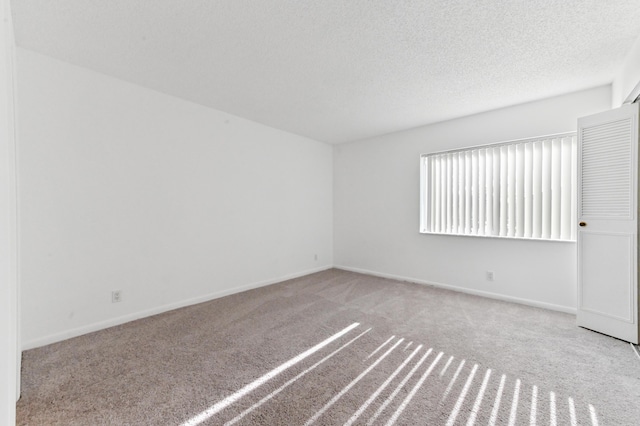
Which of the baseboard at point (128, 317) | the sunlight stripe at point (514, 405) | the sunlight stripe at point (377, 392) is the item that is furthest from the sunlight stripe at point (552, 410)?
the baseboard at point (128, 317)

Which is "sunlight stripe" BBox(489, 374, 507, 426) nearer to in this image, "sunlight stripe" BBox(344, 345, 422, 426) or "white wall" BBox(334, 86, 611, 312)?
"sunlight stripe" BBox(344, 345, 422, 426)

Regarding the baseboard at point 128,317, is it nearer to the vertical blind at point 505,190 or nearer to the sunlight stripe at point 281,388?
the sunlight stripe at point 281,388

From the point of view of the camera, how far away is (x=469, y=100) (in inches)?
132

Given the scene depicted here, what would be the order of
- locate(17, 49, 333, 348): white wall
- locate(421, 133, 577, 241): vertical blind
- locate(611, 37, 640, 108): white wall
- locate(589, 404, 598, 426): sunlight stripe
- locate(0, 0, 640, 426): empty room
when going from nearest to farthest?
locate(589, 404, 598, 426): sunlight stripe, locate(0, 0, 640, 426): empty room, locate(611, 37, 640, 108): white wall, locate(17, 49, 333, 348): white wall, locate(421, 133, 577, 241): vertical blind

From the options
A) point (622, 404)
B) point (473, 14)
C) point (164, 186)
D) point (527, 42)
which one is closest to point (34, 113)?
point (164, 186)

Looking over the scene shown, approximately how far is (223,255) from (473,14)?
366cm

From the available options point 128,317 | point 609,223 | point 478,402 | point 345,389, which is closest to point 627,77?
point 609,223

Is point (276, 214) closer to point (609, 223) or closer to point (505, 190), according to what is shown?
point (505, 190)

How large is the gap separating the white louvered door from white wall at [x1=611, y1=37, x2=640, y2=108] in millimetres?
204

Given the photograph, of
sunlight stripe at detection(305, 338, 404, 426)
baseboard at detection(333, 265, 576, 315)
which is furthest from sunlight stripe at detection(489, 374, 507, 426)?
baseboard at detection(333, 265, 576, 315)

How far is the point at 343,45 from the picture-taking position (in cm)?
225

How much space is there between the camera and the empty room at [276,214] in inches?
70.6

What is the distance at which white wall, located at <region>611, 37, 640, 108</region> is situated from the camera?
2219mm

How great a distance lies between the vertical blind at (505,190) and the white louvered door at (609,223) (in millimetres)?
452
